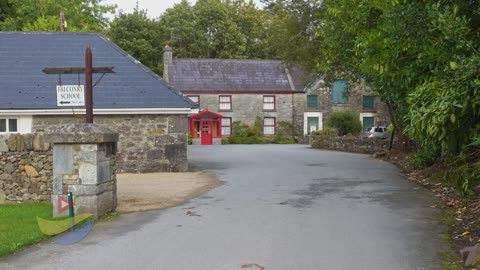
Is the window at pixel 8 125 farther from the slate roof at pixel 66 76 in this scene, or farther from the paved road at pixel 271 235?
the paved road at pixel 271 235

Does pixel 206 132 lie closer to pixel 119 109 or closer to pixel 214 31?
pixel 214 31

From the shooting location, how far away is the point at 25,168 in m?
12.0

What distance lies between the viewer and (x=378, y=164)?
23.8 meters

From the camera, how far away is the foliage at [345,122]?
4622 centimetres

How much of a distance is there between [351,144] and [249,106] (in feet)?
52.2

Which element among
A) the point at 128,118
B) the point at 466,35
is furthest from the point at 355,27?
the point at 128,118

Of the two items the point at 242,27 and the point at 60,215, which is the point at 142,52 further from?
the point at 60,215

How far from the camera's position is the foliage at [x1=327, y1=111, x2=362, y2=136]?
46.2 m

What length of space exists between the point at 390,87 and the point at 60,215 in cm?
729

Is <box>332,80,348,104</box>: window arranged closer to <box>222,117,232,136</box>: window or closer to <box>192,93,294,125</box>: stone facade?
<box>192,93,294,125</box>: stone facade

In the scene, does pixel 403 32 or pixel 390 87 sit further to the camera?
pixel 390 87

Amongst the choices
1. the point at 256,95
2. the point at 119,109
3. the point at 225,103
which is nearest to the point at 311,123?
the point at 256,95

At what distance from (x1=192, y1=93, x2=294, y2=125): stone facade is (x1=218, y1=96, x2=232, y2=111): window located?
260 millimetres

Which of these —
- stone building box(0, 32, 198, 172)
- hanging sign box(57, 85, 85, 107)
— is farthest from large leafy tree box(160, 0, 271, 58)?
hanging sign box(57, 85, 85, 107)
